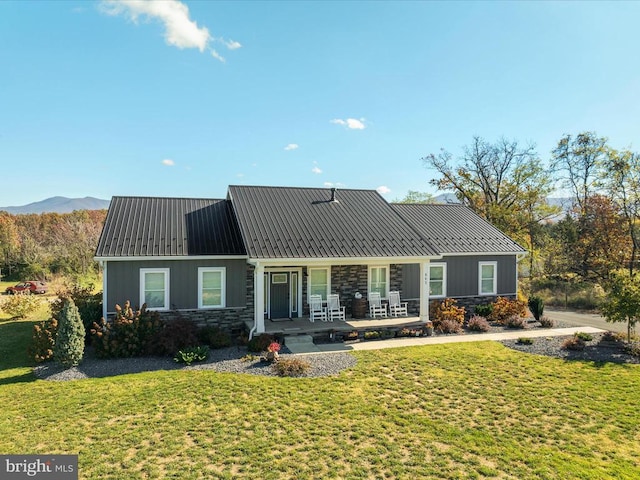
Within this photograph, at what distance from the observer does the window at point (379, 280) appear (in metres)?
16.9

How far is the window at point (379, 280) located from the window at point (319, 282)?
198cm

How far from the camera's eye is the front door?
15.9 m

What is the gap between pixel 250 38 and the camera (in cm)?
1502

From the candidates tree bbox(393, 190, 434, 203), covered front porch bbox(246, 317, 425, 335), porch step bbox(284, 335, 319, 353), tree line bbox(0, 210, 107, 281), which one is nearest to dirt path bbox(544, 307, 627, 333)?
covered front porch bbox(246, 317, 425, 335)

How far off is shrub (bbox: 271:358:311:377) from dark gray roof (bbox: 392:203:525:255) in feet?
31.0

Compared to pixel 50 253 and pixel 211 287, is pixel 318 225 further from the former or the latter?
pixel 50 253

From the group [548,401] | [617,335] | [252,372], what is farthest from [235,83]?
[617,335]

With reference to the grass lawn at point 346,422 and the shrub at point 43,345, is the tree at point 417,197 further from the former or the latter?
the shrub at point 43,345

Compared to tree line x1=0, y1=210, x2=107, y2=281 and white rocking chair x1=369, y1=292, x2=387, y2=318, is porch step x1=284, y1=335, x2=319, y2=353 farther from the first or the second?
tree line x1=0, y1=210, x2=107, y2=281

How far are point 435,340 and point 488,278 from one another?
6.02 metres

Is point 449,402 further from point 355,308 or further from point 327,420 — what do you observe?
point 355,308

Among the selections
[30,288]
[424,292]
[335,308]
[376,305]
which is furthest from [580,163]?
[30,288]

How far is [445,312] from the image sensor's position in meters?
16.4

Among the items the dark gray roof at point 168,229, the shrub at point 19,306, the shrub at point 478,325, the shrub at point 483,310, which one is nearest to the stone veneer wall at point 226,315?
the dark gray roof at point 168,229
